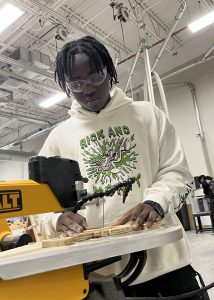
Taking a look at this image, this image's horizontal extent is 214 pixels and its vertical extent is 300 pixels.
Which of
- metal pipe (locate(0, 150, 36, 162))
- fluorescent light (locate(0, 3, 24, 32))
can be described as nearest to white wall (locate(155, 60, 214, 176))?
fluorescent light (locate(0, 3, 24, 32))

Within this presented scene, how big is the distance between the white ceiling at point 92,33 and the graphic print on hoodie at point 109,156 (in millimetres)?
3548

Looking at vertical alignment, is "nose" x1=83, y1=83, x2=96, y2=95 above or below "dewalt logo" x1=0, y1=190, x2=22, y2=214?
above

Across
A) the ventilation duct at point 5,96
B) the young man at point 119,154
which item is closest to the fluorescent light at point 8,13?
the ventilation duct at point 5,96

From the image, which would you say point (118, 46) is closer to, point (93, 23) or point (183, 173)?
point (93, 23)

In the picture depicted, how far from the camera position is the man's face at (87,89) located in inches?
42.6

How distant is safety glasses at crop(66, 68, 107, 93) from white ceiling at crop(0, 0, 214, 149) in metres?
3.43

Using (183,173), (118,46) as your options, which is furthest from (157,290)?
(118,46)

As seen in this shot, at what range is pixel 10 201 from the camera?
0.69 meters

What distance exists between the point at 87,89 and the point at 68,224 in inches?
19.3

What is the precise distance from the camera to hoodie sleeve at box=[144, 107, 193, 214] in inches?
36.1

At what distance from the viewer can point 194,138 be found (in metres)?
7.09

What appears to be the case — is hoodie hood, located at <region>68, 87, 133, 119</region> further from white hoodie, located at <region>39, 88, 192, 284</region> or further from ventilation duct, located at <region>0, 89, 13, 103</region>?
ventilation duct, located at <region>0, 89, 13, 103</region>

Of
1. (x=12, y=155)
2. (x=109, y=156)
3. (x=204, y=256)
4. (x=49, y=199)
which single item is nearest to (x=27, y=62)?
(x=12, y=155)

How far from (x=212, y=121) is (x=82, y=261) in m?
6.81
